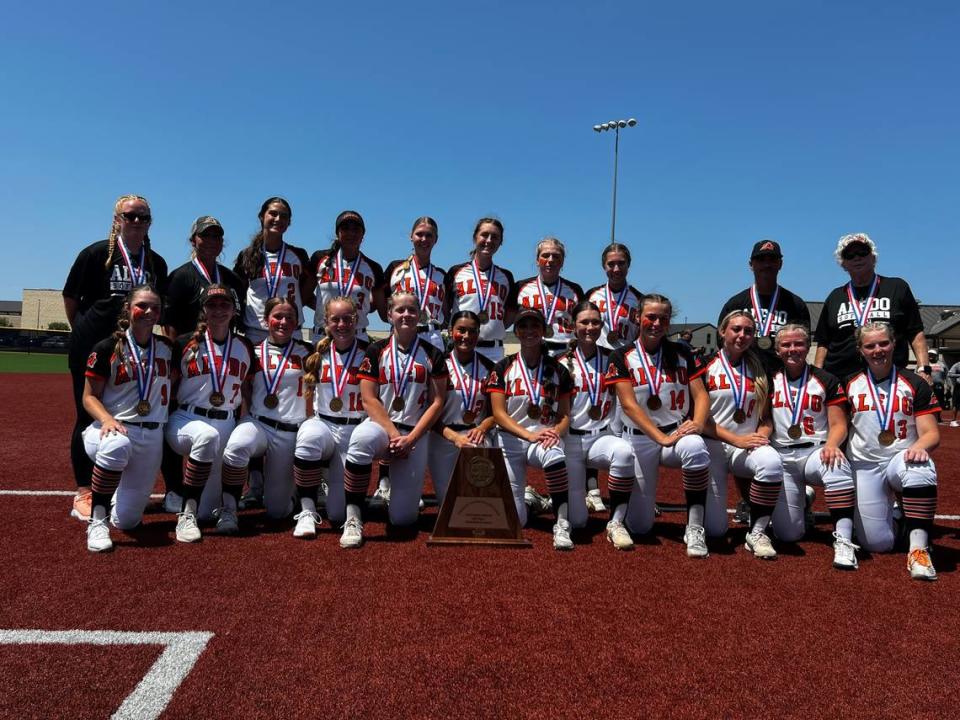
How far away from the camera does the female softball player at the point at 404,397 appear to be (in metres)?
4.83

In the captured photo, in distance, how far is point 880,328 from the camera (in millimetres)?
4496

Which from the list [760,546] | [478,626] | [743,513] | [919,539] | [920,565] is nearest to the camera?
[478,626]

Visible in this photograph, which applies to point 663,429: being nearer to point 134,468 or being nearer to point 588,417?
point 588,417

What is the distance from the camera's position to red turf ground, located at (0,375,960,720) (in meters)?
2.52

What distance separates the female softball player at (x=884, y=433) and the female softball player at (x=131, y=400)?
483 centimetres

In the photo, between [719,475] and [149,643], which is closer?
[149,643]

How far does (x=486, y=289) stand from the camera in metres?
5.98

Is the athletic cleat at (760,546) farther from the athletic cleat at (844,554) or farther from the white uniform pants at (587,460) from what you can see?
the white uniform pants at (587,460)

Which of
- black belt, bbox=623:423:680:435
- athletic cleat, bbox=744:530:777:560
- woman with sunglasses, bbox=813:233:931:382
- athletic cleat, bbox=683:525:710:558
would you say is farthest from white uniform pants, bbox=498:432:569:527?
woman with sunglasses, bbox=813:233:931:382

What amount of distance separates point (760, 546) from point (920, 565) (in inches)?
35.3

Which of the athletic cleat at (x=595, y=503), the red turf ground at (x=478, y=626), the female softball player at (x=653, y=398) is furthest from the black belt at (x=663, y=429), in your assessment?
the athletic cleat at (x=595, y=503)

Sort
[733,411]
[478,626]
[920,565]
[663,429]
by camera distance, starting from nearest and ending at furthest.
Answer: [478,626] → [920,565] → [733,411] → [663,429]

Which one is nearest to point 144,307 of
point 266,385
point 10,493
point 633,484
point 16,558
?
point 266,385

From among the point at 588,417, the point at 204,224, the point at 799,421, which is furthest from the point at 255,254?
the point at 799,421
